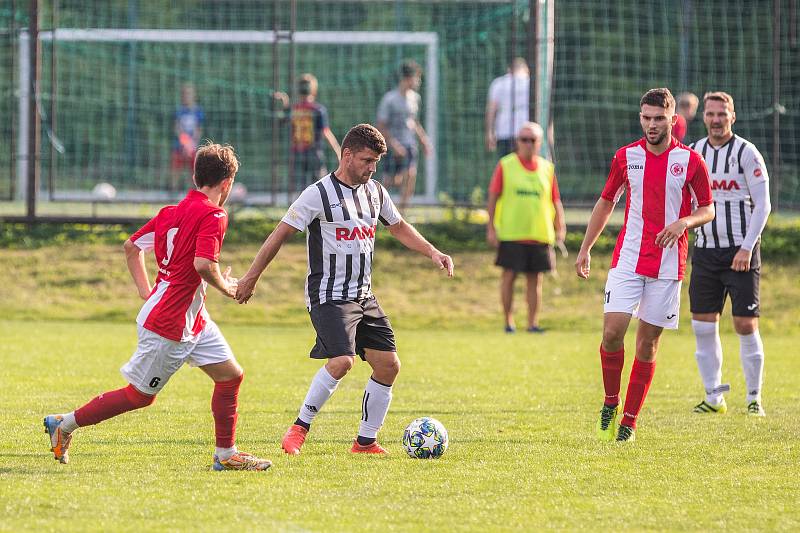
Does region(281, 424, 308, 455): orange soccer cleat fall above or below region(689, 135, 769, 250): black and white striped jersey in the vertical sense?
below

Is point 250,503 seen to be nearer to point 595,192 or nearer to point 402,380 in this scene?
point 402,380

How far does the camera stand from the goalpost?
61.1 feet

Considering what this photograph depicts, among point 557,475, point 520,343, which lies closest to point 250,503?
point 557,475

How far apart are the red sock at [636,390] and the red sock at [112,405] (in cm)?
284

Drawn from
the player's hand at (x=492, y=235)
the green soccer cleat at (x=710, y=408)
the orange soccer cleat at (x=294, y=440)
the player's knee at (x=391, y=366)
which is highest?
the player's hand at (x=492, y=235)

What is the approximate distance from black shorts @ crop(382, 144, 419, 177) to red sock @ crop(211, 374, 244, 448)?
443 inches

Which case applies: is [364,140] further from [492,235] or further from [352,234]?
[492,235]

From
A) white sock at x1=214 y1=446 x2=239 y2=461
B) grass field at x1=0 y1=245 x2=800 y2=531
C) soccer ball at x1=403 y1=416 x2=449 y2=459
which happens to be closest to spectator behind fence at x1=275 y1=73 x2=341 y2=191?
grass field at x1=0 y1=245 x2=800 y2=531

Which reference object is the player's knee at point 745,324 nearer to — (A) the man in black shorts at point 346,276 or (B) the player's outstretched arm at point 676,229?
(B) the player's outstretched arm at point 676,229

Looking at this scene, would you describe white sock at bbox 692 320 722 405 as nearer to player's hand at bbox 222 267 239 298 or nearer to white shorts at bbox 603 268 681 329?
white shorts at bbox 603 268 681 329

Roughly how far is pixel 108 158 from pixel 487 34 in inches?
266

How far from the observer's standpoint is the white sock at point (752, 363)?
8625 millimetres

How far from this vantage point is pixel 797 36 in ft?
69.5

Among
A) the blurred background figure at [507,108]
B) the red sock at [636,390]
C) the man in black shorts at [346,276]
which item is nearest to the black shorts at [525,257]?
the blurred background figure at [507,108]
